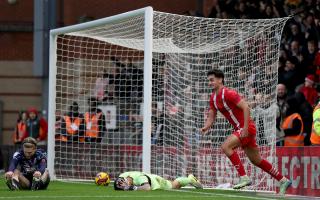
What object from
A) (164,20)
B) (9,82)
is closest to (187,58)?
(164,20)

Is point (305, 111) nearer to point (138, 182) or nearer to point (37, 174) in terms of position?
point (138, 182)

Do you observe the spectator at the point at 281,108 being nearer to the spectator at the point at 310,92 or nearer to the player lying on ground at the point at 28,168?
the spectator at the point at 310,92

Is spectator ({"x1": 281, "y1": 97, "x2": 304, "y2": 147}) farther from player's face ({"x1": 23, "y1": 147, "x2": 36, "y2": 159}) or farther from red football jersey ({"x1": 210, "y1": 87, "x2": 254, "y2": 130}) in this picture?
player's face ({"x1": 23, "y1": 147, "x2": 36, "y2": 159})

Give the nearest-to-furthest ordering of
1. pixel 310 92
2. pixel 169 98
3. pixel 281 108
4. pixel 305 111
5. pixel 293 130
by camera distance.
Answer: pixel 293 130 < pixel 305 111 < pixel 281 108 < pixel 169 98 < pixel 310 92

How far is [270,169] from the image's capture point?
651 inches

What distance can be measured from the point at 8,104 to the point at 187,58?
1163 centimetres

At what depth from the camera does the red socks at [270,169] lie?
16453 mm

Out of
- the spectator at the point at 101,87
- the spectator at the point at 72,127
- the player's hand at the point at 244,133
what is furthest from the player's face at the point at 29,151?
the spectator at the point at 101,87

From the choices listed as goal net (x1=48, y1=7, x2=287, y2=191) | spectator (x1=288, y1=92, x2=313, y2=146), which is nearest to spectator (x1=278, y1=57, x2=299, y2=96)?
spectator (x1=288, y1=92, x2=313, y2=146)

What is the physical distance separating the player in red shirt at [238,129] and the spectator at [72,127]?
5.70 metres

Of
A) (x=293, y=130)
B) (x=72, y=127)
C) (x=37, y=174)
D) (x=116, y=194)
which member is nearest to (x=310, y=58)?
(x=293, y=130)

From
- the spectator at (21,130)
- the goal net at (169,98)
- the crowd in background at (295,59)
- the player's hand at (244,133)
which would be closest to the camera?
the player's hand at (244,133)

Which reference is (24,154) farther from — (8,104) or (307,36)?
(8,104)

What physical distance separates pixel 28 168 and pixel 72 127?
548 centimetres
